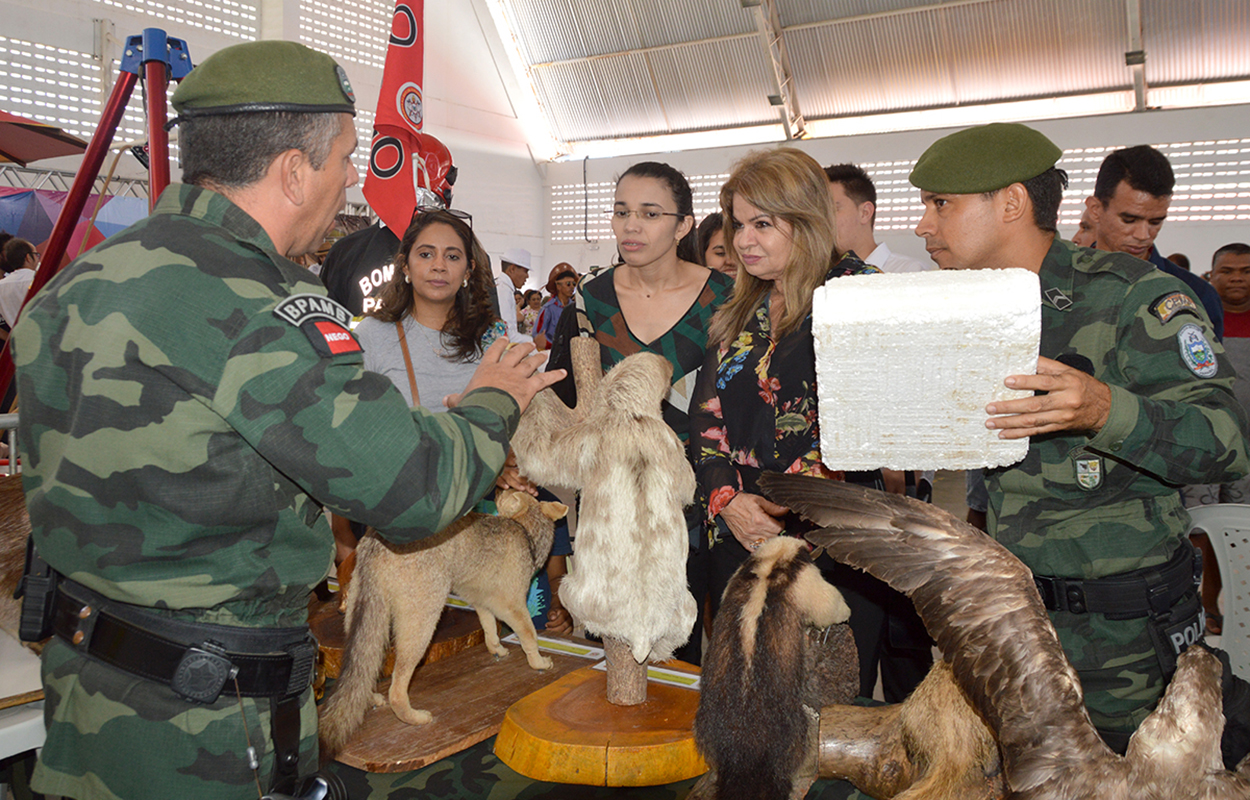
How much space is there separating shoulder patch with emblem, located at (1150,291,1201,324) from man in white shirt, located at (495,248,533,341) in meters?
1.49

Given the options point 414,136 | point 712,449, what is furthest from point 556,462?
point 414,136

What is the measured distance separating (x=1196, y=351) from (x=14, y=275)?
741 cm

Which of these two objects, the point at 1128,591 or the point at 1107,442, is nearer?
the point at 1107,442

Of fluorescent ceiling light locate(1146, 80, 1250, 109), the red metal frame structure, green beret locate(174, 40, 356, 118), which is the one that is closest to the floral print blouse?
green beret locate(174, 40, 356, 118)

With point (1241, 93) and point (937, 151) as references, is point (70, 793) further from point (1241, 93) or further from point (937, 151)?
point (1241, 93)

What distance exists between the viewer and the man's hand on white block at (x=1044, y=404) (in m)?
1.42

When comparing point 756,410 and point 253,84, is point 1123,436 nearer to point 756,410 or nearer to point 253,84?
point 756,410

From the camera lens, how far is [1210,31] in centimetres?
1225

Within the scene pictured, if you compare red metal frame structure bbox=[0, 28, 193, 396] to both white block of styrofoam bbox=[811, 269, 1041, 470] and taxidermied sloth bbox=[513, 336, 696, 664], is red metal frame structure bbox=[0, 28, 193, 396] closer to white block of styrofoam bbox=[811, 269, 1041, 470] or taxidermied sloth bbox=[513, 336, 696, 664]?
taxidermied sloth bbox=[513, 336, 696, 664]

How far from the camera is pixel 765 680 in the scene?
71.7 inches

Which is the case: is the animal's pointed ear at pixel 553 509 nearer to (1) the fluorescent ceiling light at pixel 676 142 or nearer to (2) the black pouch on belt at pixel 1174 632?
(2) the black pouch on belt at pixel 1174 632

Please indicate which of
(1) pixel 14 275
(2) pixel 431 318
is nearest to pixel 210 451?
(2) pixel 431 318

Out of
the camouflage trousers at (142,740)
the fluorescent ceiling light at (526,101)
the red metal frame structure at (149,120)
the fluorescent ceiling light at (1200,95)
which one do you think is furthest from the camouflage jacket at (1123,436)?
the fluorescent ceiling light at (526,101)

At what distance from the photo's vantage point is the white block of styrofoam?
1367 mm
